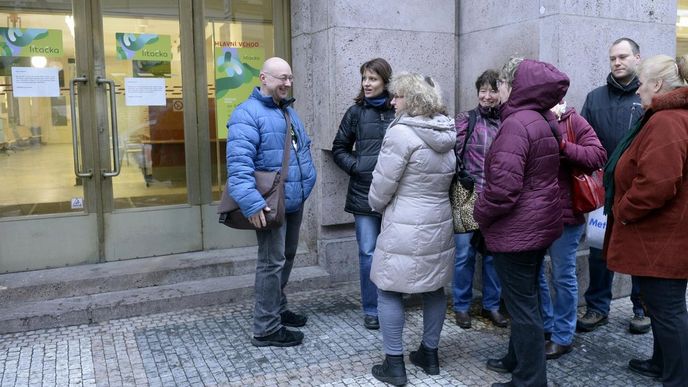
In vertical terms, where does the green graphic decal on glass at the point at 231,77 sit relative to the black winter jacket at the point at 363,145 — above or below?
above

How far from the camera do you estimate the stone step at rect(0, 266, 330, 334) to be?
15.6ft

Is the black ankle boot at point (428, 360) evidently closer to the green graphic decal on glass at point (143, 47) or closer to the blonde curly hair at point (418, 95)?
the blonde curly hair at point (418, 95)

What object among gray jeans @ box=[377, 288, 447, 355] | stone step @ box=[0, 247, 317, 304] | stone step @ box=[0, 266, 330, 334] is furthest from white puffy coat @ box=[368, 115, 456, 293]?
stone step @ box=[0, 247, 317, 304]

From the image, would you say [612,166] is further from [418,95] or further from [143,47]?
[143,47]

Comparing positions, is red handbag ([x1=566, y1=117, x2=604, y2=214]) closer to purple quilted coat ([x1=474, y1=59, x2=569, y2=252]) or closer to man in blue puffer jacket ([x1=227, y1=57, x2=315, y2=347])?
purple quilted coat ([x1=474, y1=59, x2=569, y2=252])

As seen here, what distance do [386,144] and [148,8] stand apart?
309 centimetres

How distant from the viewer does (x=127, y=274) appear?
5.32m

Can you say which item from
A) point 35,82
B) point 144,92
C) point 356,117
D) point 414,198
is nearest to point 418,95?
point 414,198

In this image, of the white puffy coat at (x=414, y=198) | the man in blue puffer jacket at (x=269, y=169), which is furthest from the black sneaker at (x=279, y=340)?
the white puffy coat at (x=414, y=198)

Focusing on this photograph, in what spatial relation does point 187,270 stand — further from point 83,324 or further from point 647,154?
point 647,154

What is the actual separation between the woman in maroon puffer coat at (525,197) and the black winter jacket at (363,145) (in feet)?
4.16

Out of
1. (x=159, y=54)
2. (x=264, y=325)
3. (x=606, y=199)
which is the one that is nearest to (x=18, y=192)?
(x=159, y=54)

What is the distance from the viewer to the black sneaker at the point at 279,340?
14.5ft

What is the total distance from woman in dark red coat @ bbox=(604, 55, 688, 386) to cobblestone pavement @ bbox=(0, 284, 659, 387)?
29.0 inches
